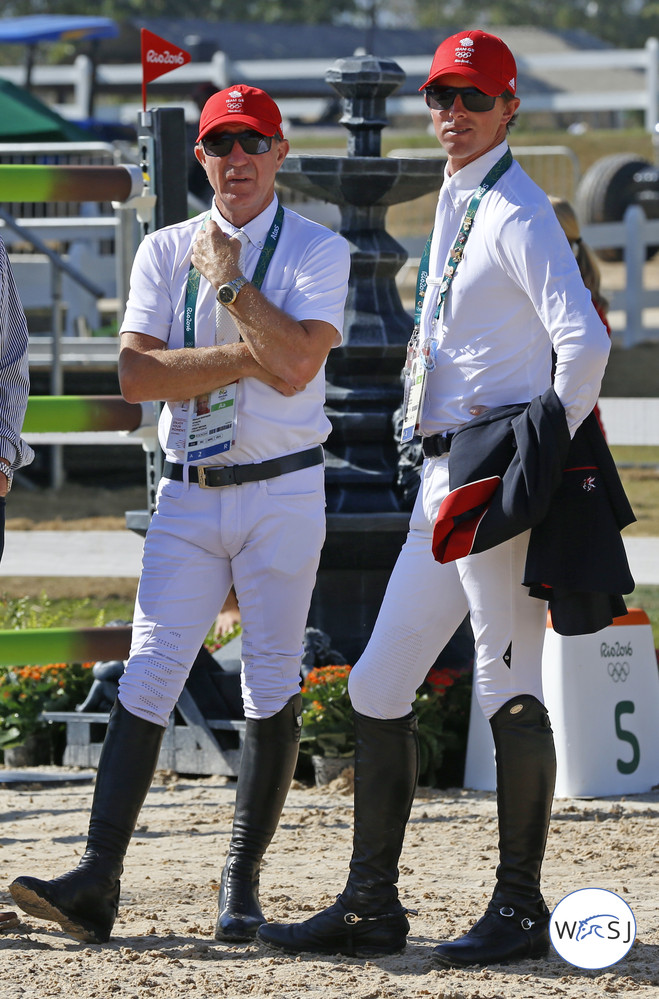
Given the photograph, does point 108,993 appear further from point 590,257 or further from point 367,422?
point 590,257

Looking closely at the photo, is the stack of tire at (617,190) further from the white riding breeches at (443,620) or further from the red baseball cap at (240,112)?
the white riding breeches at (443,620)

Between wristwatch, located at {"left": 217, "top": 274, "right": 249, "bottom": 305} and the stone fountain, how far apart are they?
Result: 2414 mm

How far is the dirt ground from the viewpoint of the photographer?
3.51 m

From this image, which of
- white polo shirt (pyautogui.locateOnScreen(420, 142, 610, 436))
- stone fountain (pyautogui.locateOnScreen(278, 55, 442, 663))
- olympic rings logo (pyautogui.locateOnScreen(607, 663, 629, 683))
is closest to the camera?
white polo shirt (pyautogui.locateOnScreen(420, 142, 610, 436))

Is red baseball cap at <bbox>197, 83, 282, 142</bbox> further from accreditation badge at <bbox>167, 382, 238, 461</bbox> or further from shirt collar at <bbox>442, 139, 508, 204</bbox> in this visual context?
accreditation badge at <bbox>167, 382, 238, 461</bbox>

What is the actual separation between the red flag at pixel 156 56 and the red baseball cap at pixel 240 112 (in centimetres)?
172

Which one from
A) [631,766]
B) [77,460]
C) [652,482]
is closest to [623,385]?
[652,482]

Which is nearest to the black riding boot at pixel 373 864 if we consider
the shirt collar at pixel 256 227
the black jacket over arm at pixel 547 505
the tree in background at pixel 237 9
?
the black jacket over arm at pixel 547 505

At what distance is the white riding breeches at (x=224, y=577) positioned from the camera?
3.88m

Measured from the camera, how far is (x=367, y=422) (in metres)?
6.39

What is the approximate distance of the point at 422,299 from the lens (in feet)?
12.3

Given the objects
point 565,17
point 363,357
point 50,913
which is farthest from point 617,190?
point 565,17

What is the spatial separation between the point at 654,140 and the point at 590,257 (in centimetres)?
2314

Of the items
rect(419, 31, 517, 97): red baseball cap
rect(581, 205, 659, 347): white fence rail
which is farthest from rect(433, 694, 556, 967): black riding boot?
rect(581, 205, 659, 347): white fence rail
